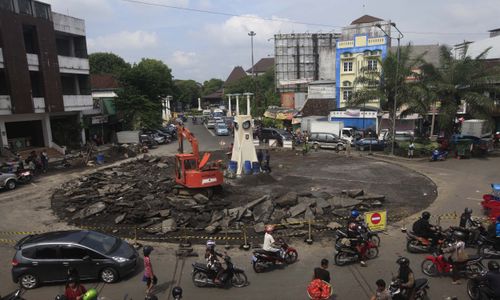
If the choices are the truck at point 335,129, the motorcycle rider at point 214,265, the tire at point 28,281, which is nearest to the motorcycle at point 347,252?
the motorcycle rider at point 214,265

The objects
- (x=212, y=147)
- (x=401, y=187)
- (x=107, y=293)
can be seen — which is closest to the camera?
(x=107, y=293)

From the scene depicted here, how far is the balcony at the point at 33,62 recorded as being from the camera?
32.8m

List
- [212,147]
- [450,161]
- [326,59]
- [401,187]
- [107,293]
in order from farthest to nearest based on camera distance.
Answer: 1. [326,59]
2. [212,147]
3. [450,161]
4. [401,187]
5. [107,293]

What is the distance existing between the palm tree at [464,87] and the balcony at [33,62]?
34.7 meters

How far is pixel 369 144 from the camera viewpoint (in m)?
34.8

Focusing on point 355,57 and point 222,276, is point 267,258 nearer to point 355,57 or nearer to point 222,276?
point 222,276

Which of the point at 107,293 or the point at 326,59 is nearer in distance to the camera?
the point at 107,293

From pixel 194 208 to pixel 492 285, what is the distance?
1210 cm

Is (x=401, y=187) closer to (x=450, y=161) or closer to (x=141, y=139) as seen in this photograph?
(x=450, y=161)

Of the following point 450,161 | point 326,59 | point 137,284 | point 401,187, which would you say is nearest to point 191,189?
point 137,284

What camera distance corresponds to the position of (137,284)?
35.6ft

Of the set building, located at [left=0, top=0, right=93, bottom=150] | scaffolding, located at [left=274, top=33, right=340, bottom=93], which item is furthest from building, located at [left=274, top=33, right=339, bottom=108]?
building, located at [left=0, top=0, right=93, bottom=150]

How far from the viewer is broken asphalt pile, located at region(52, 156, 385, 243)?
15203mm

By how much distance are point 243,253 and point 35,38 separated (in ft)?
103
